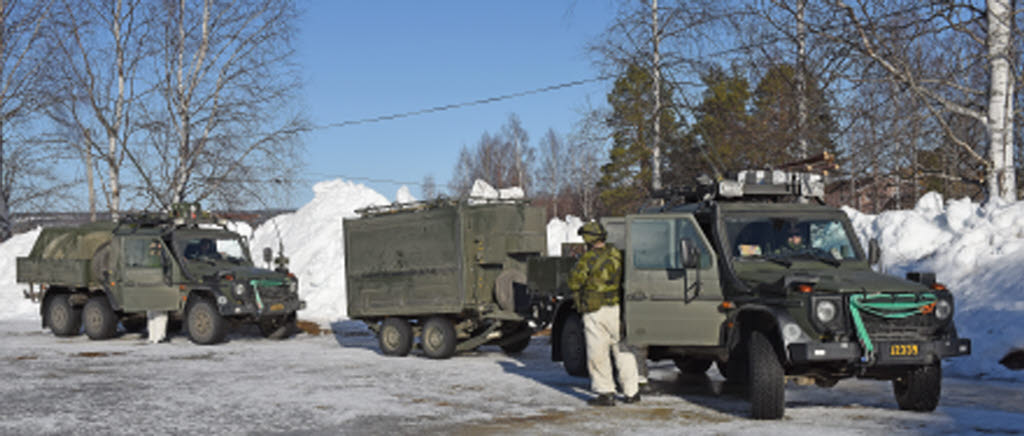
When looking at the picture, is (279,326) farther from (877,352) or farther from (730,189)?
(877,352)

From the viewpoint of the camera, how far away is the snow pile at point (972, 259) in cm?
1317

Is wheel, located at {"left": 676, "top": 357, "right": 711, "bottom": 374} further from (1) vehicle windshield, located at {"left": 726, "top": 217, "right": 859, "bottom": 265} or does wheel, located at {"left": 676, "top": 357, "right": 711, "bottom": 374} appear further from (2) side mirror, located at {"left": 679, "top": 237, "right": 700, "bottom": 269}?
(2) side mirror, located at {"left": 679, "top": 237, "right": 700, "bottom": 269}

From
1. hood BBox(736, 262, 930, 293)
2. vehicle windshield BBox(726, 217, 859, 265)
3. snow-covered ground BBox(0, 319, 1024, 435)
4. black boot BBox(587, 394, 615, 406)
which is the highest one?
vehicle windshield BBox(726, 217, 859, 265)

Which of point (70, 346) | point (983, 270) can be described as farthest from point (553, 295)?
point (70, 346)

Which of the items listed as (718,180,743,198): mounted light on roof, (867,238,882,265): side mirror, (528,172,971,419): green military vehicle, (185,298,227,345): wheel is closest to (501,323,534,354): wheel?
(528,172,971,419): green military vehicle

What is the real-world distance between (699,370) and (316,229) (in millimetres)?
21066

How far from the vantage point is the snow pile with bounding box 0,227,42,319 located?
28.2 meters

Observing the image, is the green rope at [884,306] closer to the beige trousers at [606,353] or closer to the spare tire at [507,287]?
the beige trousers at [606,353]

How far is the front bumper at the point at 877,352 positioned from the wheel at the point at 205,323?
12.8 meters

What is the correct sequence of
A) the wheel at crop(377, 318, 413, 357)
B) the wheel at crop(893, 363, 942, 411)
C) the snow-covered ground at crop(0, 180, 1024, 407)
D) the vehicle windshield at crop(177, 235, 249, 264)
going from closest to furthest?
the wheel at crop(893, 363, 942, 411) → the snow-covered ground at crop(0, 180, 1024, 407) → the wheel at crop(377, 318, 413, 357) → the vehicle windshield at crop(177, 235, 249, 264)

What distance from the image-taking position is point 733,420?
9258 mm

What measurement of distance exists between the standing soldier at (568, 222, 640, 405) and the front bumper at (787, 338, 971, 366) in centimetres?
213

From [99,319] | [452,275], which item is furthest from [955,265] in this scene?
[99,319]

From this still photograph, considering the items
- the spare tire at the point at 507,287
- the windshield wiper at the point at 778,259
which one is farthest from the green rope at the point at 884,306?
the spare tire at the point at 507,287
